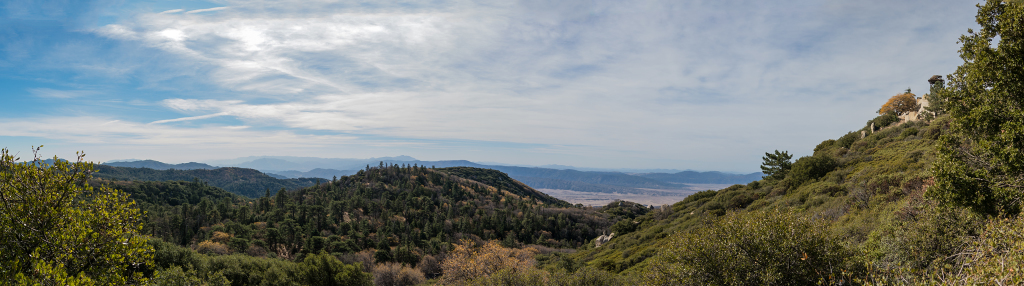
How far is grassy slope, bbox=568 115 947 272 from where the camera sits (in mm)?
20909

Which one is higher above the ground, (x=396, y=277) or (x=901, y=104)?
(x=901, y=104)

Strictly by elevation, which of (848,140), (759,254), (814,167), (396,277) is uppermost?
(848,140)

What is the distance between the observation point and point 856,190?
86.9ft

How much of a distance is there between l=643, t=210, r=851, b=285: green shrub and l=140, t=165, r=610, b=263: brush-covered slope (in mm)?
62472

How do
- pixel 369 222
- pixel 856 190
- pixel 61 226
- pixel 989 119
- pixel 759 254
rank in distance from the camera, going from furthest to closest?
pixel 369 222
pixel 856 190
pixel 759 254
pixel 989 119
pixel 61 226

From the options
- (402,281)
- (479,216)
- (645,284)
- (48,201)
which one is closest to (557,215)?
(479,216)

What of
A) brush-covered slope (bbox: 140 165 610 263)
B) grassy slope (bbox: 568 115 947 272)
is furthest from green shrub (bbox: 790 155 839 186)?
brush-covered slope (bbox: 140 165 610 263)

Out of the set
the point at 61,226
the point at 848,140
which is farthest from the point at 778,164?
the point at 61,226

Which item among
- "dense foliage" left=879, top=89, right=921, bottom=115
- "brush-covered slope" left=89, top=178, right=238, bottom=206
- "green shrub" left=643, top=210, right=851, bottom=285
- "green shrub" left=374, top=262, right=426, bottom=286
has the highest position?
"dense foliage" left=879, top=89, right=921, bottom=115

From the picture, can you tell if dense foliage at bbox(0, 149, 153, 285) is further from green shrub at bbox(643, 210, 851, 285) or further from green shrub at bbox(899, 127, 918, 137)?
green shrub at bbox(899, 127, 918, 137)

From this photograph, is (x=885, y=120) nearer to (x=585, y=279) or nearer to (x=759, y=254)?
(x=585, y=279)

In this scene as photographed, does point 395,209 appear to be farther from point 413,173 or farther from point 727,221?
point 727,221

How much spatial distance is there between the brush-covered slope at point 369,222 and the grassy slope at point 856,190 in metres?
42.0

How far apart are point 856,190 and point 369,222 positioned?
295ft
